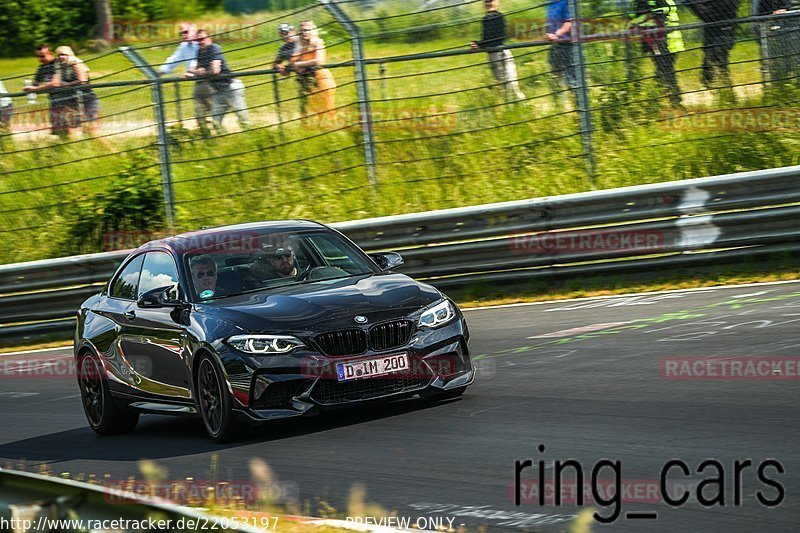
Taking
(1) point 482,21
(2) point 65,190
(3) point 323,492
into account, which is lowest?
(2) point 65,190

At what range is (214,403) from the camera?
9086 millimetres

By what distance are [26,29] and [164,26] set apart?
428 cm

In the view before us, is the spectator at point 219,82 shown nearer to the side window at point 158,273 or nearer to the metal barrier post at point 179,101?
the metal barrier post at point 179,101

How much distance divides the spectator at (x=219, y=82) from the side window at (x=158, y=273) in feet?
28.5

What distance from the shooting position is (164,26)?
42.6 meters

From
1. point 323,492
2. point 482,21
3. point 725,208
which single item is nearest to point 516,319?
point 725,208

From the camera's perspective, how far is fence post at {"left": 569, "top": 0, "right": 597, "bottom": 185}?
16172mm

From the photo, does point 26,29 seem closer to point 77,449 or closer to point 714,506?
Result: point 77,449

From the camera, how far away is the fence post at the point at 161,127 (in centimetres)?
1872

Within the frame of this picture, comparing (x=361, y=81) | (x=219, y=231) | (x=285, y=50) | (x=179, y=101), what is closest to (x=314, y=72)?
(x=285, y=50)

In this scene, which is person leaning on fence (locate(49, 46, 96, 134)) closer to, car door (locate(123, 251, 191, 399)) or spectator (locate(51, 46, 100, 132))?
spectator (locate(51, 46, 100, 132))

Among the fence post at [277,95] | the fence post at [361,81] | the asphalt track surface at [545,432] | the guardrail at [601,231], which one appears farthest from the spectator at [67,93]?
the asphalt track surface at [545,432]

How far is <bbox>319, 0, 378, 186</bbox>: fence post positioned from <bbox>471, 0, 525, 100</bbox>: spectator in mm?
1479

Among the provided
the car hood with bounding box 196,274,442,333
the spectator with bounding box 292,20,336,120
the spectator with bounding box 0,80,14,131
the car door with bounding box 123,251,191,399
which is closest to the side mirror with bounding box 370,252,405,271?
the car hood with bounding box 196,274,442,333
